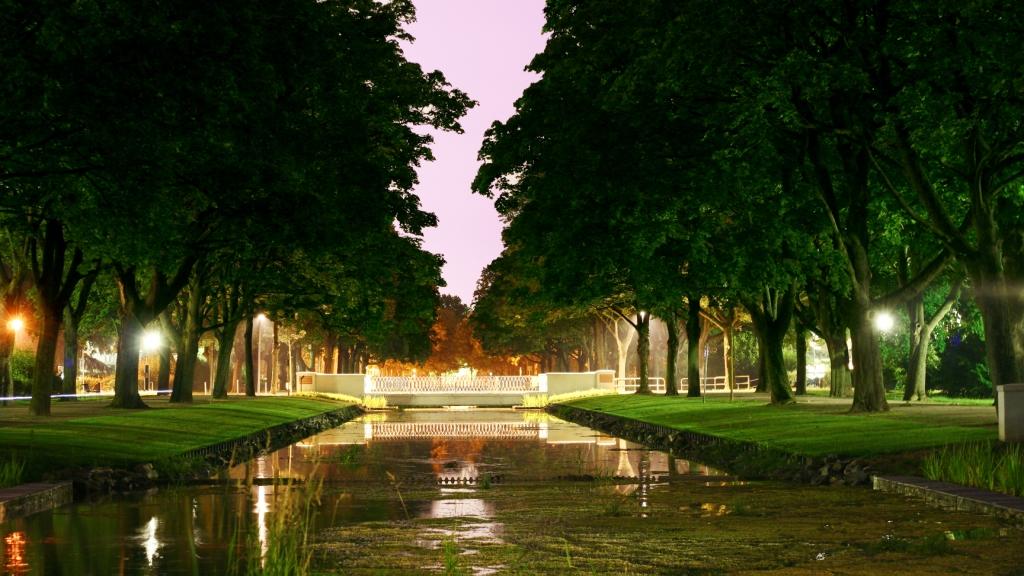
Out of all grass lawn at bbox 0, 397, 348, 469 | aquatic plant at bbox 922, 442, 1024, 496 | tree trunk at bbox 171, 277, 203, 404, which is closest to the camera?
aquatic plant at bbox 922, 442, 1024, 496

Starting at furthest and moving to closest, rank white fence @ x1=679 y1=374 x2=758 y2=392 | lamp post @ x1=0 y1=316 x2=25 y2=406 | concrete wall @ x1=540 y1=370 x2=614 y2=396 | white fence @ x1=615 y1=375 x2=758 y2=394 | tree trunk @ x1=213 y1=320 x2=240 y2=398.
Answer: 1. white fence @ x1=679 y1=374 x2=758 y2=392
2. white fence @ x1=615 y1=375 x2=758 y2=394
3. concrete wall @ x1=540 y1=370 x2=614 y2=396
4. tree trunk @ x1=213 y1=320 x2=240 y2=398
5. lamp post @ x1=0 y1=316 x2=25 y2=406

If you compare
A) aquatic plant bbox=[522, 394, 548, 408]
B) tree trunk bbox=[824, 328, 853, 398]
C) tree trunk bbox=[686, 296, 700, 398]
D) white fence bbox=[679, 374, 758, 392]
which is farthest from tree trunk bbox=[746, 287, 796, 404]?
white fence bbox=[679, 374, 758, 392]

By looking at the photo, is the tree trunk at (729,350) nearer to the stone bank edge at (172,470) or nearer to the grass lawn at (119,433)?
the grass lawn at (119,433)

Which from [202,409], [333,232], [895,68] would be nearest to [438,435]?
[202,409]

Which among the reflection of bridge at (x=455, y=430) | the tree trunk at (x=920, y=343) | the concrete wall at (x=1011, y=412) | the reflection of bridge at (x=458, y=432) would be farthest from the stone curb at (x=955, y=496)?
the tree trunk at (x=920, y=343)

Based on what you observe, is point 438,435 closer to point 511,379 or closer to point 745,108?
point 745,108

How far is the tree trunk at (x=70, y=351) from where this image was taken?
5425 cm

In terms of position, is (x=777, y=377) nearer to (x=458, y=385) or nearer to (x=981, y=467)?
(x=981, y=467)

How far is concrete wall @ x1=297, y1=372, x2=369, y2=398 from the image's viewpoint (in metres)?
81.4

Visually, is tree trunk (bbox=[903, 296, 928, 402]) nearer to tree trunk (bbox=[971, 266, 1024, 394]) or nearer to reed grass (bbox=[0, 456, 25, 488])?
tree trunk (bbox=[971, 266, 1024, 394])

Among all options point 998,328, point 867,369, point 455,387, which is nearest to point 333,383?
point 455,387

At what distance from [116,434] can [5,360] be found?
2463 cm

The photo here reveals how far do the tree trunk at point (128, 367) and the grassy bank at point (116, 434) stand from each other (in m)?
1.14

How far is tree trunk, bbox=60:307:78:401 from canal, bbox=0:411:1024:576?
33.3 m
